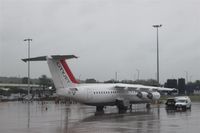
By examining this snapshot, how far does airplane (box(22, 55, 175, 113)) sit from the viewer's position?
45.0 metres

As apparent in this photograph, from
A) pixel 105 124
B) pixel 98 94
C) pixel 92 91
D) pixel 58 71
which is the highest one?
pixel 58 71

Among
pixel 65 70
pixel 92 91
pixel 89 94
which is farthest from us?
pixel 92 91

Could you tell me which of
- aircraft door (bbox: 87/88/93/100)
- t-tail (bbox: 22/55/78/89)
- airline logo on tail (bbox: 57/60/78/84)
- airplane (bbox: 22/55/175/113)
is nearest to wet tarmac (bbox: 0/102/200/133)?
t-tail (bbox: 22/55/78/89)

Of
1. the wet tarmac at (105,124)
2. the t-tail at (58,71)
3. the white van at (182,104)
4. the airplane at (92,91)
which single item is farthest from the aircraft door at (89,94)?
the white van at (182,104)

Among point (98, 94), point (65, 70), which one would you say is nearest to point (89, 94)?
point (98, 94)

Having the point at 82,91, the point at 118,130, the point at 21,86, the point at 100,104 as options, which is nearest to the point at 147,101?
the point at 100,104

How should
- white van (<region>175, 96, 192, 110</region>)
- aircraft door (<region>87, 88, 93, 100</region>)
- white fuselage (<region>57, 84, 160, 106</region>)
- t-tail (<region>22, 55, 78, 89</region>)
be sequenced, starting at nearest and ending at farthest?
t-tail (<region>22, 55, 78, 89</region>)
white fuselage (<region>57, 84, 160, 106</region>)
aircraft door (<region>87, 88, 93, 100</region>)
white van (<region>175, 96, 192, 110</region>)

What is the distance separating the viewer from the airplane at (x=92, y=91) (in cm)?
4497

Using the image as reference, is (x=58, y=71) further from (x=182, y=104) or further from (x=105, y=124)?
(x=182, y=104)

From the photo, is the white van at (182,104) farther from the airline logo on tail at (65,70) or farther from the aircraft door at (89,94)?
the airline logo on tail at (65,70)

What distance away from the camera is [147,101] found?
5744 centimetres

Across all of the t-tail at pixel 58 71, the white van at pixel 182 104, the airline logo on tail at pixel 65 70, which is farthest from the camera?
the white van at pixel 182 104

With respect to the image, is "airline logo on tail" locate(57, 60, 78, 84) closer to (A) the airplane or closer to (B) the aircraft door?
(A) the airplane

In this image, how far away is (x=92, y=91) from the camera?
48.4m
